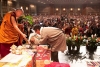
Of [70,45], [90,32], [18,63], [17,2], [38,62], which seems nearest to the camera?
[18,63]

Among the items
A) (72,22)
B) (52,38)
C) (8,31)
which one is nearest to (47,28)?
(52,38)

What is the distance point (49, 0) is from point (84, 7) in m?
1.18

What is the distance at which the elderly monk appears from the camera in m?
2.07

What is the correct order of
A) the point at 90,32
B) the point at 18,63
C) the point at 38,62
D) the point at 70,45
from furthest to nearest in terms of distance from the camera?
the point at 90,32 < the point at 70,45 < the point at 38,62 < the point at 18,63

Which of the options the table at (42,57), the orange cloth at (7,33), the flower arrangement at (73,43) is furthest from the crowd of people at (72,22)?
the table at (42,57)

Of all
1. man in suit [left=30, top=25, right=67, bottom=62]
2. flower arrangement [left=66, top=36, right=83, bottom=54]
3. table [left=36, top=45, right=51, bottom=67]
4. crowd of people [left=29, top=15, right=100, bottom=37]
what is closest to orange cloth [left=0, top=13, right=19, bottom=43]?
man in suit [left=30, top=25, right=67, bottom=62]

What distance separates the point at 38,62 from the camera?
1.17 metres

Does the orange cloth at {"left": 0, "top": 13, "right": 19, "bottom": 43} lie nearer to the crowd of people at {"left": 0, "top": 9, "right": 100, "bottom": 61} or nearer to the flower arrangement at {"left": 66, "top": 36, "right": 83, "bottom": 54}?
the crowd of people at {"left": 0, "top": 9, "right": 100, "bottom": 61}

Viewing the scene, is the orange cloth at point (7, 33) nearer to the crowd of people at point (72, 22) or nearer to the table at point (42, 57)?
the table at point (42, 57)

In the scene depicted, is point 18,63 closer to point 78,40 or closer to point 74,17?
point 78,40

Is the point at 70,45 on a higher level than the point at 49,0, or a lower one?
lower

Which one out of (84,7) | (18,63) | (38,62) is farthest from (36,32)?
(84,7)

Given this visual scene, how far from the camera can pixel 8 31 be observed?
2.13 m

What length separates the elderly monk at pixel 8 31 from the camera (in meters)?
2.07
